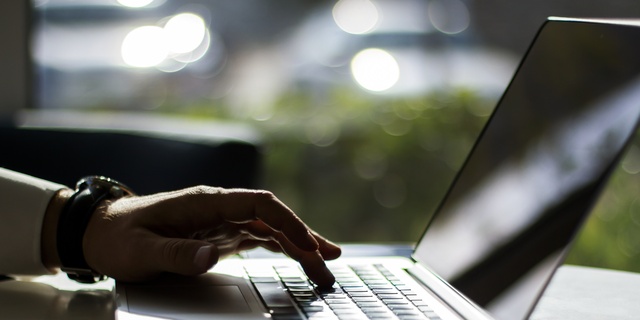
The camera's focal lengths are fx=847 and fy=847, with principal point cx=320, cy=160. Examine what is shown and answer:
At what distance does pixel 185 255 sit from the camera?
0.86 meters

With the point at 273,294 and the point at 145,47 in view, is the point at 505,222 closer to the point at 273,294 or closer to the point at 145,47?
the point at 273,294

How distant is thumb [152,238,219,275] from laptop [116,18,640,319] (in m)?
0.03

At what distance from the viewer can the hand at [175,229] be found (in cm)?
89

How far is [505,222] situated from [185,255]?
0.34 metres

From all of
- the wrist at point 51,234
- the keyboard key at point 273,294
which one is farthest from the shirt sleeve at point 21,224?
the keyboard key at point 273,294

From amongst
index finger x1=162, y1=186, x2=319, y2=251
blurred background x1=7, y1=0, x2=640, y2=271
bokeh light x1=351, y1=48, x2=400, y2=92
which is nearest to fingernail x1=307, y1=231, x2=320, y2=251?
index finger x1=162, y1=186, x2=319, y2=251

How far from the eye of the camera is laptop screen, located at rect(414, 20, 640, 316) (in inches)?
30.6

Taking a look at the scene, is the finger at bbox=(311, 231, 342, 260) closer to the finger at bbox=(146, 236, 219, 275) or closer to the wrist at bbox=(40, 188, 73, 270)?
the finger at bbox=(146, 236, 219, 275)

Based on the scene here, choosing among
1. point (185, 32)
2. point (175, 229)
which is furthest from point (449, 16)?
point (175, 229)

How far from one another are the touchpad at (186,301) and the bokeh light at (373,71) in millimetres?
2192

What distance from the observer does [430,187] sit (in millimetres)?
3021

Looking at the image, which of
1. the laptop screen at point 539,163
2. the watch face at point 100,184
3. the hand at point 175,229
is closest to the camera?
the laptop screen at point 539,163

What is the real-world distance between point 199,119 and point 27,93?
2.13ft

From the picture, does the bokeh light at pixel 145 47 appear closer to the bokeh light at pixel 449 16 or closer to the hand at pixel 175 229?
the bokeh light at pixel 449 16
